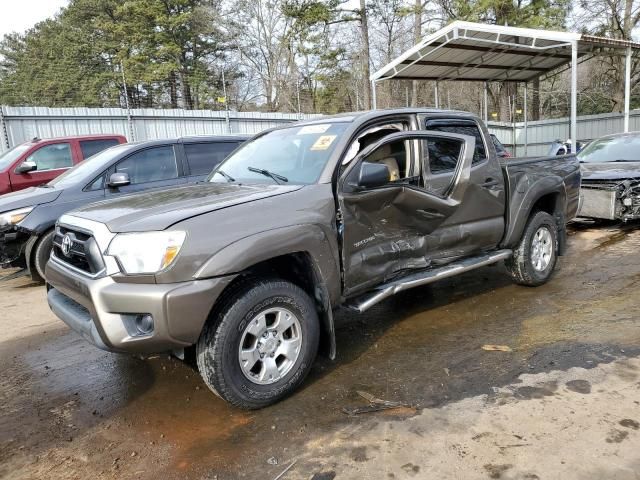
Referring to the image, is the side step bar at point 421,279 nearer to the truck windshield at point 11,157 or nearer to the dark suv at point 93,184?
the dark suv at point 93,184

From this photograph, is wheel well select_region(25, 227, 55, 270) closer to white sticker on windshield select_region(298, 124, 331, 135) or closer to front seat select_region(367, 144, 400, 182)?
white sticker on windshield select_region(298, 124, 331, 135)

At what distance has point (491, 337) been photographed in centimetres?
421

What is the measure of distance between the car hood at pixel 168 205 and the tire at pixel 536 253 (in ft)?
9.50

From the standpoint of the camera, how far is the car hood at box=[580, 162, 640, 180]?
307 inches

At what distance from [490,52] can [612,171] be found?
7601 mm

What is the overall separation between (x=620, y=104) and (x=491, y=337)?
85.0 ft

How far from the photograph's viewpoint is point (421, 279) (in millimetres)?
4055

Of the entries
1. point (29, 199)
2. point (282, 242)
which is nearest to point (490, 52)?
point (29, 199)

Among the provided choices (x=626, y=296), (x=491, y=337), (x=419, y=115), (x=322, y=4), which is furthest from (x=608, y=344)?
(x=322, y=4)

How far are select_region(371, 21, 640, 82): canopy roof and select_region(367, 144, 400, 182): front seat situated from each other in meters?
9.67

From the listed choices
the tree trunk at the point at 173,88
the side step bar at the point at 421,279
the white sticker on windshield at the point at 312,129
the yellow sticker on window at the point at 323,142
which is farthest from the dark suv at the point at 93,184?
the tree trunk at the point at 173,88

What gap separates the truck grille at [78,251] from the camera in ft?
9.68

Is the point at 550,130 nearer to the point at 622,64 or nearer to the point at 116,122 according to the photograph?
the point at 622,64

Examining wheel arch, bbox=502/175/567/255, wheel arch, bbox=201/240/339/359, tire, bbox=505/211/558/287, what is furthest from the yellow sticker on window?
tire, bbox=505/211/558/287
